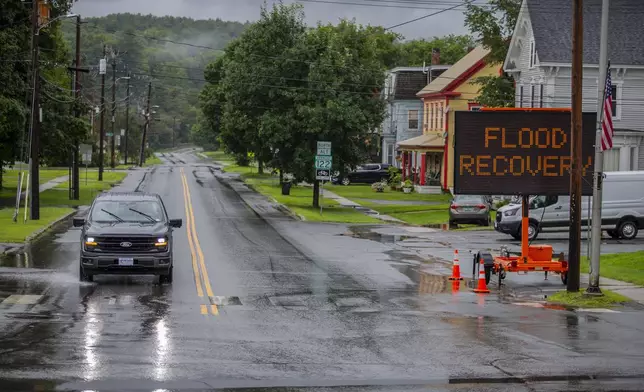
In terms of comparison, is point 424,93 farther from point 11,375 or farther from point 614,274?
point 11,375

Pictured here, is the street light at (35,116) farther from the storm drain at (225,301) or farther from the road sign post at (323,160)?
the storm drain at (225,301)

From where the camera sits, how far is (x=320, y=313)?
63.5ft

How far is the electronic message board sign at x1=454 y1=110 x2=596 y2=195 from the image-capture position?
81.4 feet

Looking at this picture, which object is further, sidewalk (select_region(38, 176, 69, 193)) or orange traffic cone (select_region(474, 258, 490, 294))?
sidewalk (select_region(38, 176, 69, 193))

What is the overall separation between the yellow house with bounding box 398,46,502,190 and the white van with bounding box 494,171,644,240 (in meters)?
28.7

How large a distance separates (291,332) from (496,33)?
4773 cm

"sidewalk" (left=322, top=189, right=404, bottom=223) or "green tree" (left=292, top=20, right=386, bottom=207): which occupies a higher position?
"green tree" (left=292, top=20, right=386, bottom=207)

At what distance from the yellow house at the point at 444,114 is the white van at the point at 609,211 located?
94.1 ft

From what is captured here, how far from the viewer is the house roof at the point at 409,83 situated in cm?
8862

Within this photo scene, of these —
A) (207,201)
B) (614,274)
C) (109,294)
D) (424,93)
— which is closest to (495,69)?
(424,93)

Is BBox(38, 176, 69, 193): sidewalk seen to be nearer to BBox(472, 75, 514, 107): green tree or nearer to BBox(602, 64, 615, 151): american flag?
BBox(472, 75, 514, 107): green tree

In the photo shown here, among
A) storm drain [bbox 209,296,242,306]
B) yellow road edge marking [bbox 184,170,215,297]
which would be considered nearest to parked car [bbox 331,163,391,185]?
yellow road edge marking [bbox 184,170,215,297]

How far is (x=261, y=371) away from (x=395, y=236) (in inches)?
1072

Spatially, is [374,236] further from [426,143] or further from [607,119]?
[426,143]
